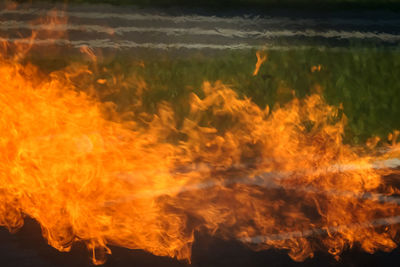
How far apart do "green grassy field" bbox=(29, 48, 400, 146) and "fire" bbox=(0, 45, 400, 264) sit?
184 centimetres

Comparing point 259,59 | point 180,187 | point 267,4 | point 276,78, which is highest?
point 267,4

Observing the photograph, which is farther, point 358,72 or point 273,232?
point 358,72

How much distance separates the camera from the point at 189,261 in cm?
604

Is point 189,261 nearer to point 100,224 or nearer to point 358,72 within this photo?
point 100,224

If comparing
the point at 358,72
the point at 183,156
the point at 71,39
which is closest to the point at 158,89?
the point at 71,39

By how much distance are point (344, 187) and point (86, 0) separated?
974 centimetres

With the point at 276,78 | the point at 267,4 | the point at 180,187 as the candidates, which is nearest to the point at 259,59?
the point at 276,78

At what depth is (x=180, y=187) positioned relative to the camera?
8625 mm

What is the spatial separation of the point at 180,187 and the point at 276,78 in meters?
7.40

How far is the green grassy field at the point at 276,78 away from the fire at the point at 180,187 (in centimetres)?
184

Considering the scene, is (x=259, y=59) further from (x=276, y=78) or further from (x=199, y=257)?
(x=199, y=257)

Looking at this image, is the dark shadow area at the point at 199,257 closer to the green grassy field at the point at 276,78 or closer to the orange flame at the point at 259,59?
the green grassy field at the point at 276,78

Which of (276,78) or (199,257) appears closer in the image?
(199,257)

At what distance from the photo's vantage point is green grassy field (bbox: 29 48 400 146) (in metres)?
14.5
